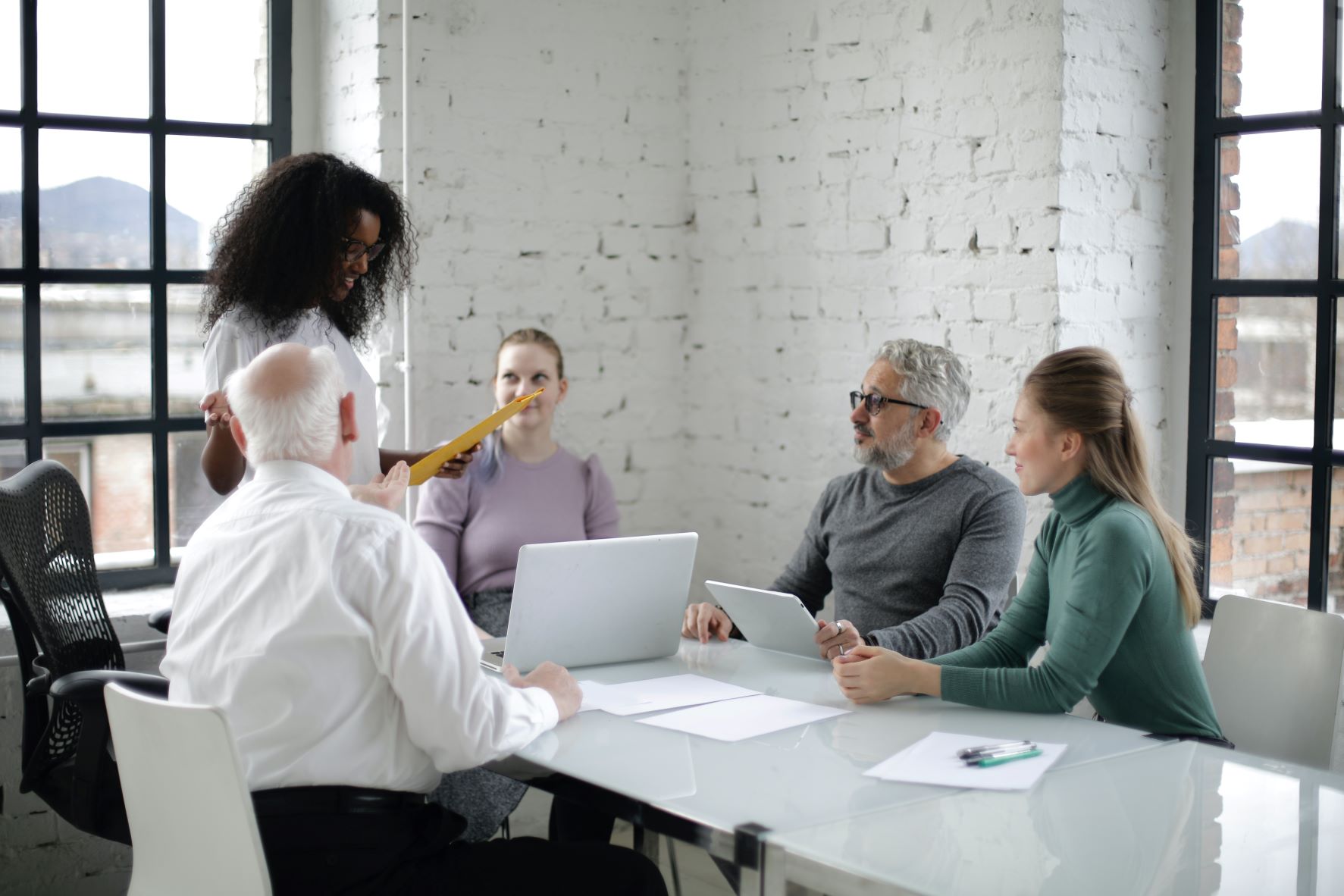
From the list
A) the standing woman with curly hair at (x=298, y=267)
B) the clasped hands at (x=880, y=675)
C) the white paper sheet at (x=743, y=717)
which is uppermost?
the standing woman with curly hair at (x=298, y=267)

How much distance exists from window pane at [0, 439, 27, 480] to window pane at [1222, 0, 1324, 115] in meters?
3.04

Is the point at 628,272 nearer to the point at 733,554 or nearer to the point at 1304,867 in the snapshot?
the point at 733,554

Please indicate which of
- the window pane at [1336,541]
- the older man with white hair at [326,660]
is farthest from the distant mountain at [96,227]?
the window pane at [1336,541]

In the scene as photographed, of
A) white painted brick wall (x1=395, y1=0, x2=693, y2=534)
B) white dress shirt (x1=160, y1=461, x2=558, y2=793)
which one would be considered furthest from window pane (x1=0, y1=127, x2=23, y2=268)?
white dress shirt (x1=160, y1=461, x2=558, y2=793)

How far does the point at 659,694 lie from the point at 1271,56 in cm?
205

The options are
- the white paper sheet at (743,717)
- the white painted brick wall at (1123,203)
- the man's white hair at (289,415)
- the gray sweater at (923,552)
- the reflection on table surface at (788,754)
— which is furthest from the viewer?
the white painted brick wall at (1123,203)

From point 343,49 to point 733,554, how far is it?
69.5 inches

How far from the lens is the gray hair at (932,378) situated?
2.84 m

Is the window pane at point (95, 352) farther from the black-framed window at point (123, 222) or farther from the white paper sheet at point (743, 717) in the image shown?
the white paper sheet at point (743, 717)

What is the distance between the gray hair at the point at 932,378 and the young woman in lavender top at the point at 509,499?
925mm

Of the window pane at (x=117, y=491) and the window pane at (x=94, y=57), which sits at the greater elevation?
the window pane at (x=94, y=57)

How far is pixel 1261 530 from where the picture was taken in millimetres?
3131

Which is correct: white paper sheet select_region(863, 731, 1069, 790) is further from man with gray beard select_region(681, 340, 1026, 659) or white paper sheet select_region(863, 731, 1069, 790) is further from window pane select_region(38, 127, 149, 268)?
window pane select_region(38, 127, 149, 268)

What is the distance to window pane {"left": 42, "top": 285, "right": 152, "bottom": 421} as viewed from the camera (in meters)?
3.40
